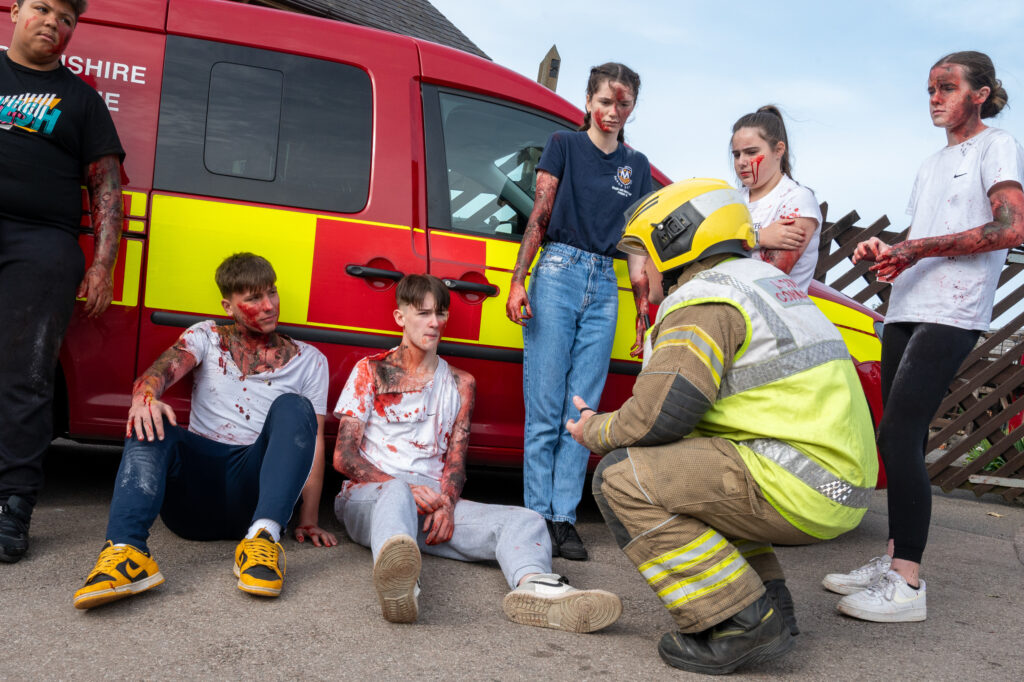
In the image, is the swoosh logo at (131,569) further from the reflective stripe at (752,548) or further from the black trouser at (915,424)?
the black trouser at (915,424)

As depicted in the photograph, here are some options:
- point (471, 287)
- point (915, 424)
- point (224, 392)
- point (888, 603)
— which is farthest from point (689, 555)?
point (224, 392)

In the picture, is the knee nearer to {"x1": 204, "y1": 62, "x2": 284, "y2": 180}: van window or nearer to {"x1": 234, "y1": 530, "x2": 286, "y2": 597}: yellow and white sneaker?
{"x1": 234, "y1": 530, "x2": 286, "y2": 597}: yellow and white sneaker

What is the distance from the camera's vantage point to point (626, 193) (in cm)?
342

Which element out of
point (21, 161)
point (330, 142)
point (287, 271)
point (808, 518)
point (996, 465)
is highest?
point (330, 142)

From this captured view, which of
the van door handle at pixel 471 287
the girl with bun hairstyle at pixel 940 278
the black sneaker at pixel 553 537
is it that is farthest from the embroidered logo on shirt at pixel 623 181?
the black sneaker at pixel 553 537

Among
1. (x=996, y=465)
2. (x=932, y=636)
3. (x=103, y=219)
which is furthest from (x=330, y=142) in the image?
(x=996, y=465)

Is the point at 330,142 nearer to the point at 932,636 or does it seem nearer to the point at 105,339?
the point at 105,339

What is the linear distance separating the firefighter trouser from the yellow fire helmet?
1.65 feet

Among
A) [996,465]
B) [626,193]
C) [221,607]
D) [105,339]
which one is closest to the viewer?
[221,607]

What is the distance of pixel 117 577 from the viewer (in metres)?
2.27

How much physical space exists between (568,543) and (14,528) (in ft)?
6.01

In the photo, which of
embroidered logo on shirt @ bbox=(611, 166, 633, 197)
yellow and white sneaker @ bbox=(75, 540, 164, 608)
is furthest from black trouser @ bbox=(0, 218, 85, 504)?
embroidered logo on shirt @ bbox=(611, 166, 633, 197)

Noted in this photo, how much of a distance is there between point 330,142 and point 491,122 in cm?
67

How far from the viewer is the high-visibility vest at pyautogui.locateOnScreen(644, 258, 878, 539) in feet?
7.01
